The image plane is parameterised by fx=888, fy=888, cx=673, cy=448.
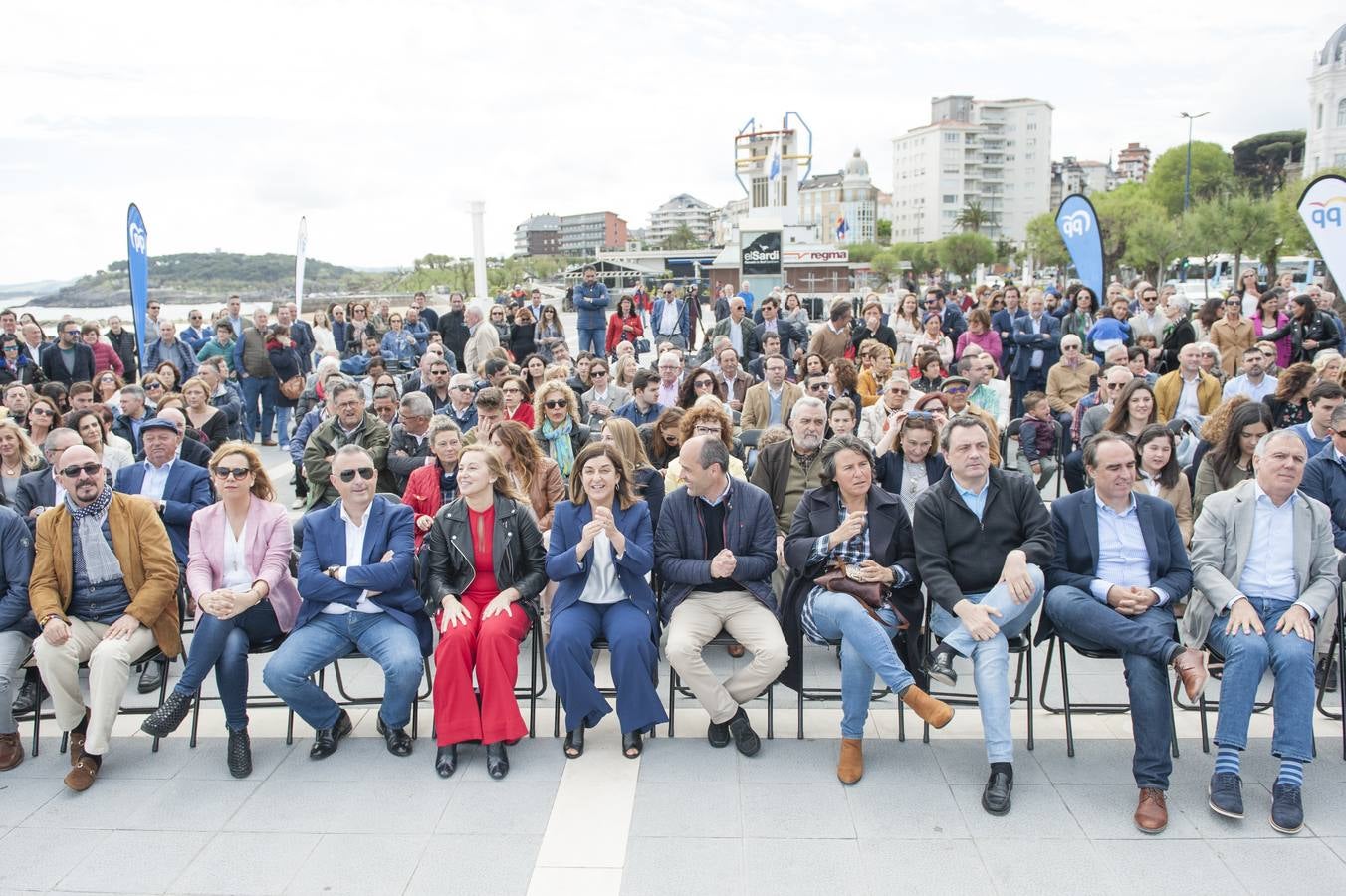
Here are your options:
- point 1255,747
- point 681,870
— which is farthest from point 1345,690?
point 681,870

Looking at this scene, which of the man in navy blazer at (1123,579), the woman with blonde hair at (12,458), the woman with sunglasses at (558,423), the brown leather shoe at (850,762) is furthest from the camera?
the woman with sunglasses at (558,423)

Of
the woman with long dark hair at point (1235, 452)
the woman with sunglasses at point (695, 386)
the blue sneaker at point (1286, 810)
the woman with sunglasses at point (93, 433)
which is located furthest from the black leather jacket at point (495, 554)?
the woman with long dark hair at point (1235, 452)

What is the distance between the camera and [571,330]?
2747cm

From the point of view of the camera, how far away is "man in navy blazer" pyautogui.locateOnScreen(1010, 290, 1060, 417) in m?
10.6

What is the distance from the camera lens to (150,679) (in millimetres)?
4984

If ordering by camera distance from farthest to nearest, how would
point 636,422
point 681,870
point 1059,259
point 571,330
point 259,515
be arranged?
point 1059,259 → point 571,330 → point 636,422 → point 259,515 → point 681,870

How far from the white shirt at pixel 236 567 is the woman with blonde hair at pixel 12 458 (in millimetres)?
2033

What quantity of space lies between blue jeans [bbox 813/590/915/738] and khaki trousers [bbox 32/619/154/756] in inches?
128

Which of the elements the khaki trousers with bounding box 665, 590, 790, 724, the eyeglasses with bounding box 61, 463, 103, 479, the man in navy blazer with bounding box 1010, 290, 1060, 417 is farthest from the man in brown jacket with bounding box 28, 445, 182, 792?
the man in navy blazer with bounding box 1010, 290, 1060, 417

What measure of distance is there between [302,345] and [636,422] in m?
7.53

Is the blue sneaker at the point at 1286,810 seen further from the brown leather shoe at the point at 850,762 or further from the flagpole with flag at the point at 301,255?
the flagpole with flag at the point at 301,255

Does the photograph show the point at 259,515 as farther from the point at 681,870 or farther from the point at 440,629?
the point at 681,870

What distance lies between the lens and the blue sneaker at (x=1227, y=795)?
3.48m

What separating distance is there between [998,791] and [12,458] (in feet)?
19.5
